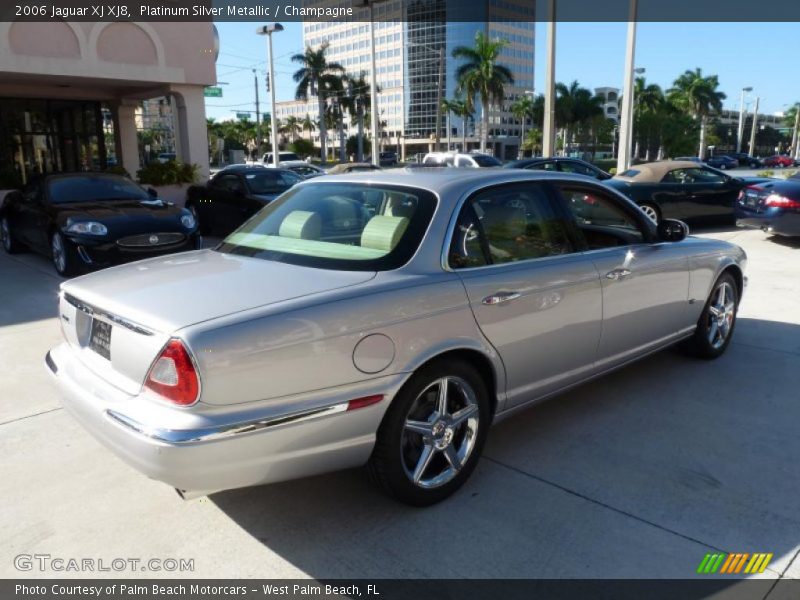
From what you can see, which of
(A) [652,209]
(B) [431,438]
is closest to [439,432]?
(B) [431,438]

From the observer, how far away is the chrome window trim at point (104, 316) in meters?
2.64

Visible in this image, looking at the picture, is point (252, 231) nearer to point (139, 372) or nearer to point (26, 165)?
point (139, 372)

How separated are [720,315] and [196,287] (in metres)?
4.17

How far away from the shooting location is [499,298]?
3.28 m

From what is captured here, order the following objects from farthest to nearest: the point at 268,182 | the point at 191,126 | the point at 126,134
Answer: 1. the point at 126,134
2. the point at 191,126
3. the point at 268,182

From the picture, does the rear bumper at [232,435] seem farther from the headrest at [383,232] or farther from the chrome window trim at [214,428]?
the headrest at [383,232]

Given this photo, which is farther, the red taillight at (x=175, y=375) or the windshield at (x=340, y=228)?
the windshield at (x=340, y=228)

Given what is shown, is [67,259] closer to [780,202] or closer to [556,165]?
[556,165]

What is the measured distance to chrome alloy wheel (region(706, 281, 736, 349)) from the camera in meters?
5.11

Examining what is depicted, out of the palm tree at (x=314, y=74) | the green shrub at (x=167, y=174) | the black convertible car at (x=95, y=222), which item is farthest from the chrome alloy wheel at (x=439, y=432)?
the palm tree at (x=314, y=74)

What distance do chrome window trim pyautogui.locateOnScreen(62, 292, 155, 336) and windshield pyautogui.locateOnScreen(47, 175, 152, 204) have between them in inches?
265

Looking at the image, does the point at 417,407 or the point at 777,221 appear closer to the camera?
the point at 417,407

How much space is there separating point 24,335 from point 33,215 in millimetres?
4164

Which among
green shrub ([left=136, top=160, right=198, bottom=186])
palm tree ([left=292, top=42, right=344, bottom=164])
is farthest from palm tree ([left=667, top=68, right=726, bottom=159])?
green shrub ([left=136, top=160, right=198, bottom=186])
